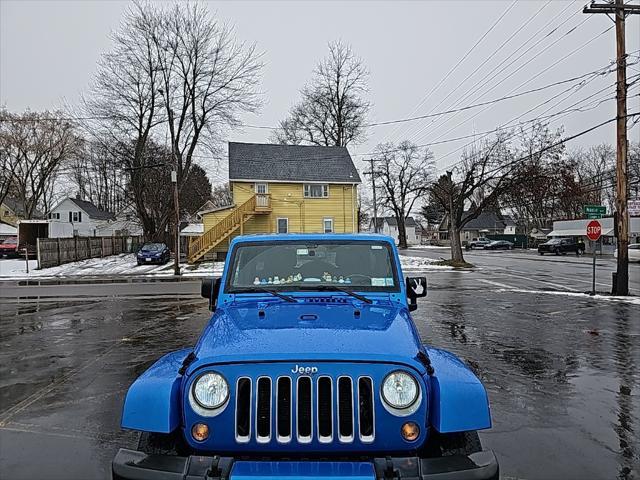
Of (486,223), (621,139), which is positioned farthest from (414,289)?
(486,223)

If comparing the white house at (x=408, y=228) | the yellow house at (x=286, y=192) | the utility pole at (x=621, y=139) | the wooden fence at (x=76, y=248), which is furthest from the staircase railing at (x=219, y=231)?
the white house at (x=408, y=228)

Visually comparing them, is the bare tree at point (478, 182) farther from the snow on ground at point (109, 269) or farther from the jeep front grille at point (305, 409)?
A: the jeep front grille at point (305, 409)

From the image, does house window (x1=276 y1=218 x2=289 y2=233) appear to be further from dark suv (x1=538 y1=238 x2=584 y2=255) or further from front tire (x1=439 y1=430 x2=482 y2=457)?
front tire (x1=439 y1=430 x2=482 y2=457)

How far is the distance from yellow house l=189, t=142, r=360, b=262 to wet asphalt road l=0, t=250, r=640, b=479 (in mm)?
21516

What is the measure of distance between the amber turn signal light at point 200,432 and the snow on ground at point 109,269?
76.3 feet

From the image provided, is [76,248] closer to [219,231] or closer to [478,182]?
[219,231]

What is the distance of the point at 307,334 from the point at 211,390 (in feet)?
2.09

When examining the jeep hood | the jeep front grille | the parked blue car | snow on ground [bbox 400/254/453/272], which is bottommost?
snow on ground [bbox 400/254/453/272]

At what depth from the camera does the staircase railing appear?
112 ft

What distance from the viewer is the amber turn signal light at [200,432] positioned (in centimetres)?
260

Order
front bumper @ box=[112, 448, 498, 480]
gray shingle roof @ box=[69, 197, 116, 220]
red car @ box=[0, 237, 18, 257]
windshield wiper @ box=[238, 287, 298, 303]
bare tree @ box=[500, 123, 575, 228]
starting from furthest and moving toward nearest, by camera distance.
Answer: gray shingle roof @ box=[69, 197, 116, 220], red car @ box=[0, 237, 18, 257], bare tree @ box=[500, 123, 575, 228], windshield wiper @ box=[238, 287, 298, 303], front bumper @ box=[112, 448, 498, 480]

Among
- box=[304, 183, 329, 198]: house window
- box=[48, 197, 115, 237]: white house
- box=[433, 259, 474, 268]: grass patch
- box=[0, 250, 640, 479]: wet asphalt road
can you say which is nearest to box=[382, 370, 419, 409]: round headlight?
box=[0, 250, 640, 479]: wet asphalt road

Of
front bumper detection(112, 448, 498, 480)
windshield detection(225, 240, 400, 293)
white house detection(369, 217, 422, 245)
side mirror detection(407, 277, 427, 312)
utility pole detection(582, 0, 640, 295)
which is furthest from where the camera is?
white house detection(369, 217, 422, 245)

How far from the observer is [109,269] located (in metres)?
30.7
